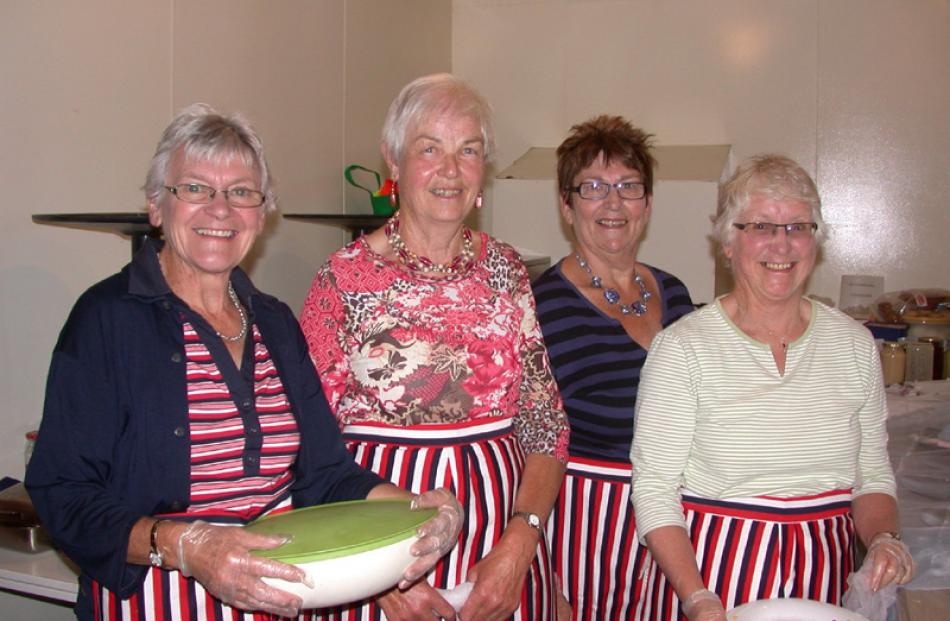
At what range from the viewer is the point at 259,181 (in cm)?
146

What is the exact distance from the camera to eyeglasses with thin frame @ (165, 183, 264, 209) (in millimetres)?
1375

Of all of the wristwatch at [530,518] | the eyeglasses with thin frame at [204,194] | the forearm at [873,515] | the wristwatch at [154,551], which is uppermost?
the eyeglasses with thin frame at [204,194]

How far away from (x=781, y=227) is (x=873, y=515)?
0.58 m

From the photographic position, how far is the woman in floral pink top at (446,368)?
1561 mm

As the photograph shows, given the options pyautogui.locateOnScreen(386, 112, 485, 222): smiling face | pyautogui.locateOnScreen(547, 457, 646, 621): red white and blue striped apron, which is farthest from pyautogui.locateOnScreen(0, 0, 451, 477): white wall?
pyautogui.locateOnScreen(547, 457, 646, 621): red white and blue striped apron

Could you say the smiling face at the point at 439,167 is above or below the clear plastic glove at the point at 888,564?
above

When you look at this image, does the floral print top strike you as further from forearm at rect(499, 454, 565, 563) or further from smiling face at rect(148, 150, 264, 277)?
smiling face at rect(148, 150, 264, 277)

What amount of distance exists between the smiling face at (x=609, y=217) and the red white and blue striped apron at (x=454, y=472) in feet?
2.00

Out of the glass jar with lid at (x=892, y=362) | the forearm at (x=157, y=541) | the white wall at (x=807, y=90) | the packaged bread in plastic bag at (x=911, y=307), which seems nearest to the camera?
the forearm at (x=157, y=541)

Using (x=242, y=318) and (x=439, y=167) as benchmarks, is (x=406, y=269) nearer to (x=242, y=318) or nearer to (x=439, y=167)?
(x=439, y=167)

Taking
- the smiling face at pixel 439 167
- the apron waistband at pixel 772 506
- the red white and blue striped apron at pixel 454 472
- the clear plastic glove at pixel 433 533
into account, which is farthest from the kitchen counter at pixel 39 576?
the apron waistband at pixel 772 506

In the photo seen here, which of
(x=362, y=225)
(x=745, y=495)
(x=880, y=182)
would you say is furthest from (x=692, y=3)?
(x=745, y=495)

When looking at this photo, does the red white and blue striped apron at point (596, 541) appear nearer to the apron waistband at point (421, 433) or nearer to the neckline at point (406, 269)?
the apron waistband at point (421, 433)

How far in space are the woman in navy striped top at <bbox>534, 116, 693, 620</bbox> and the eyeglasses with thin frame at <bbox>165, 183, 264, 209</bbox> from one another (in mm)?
779
